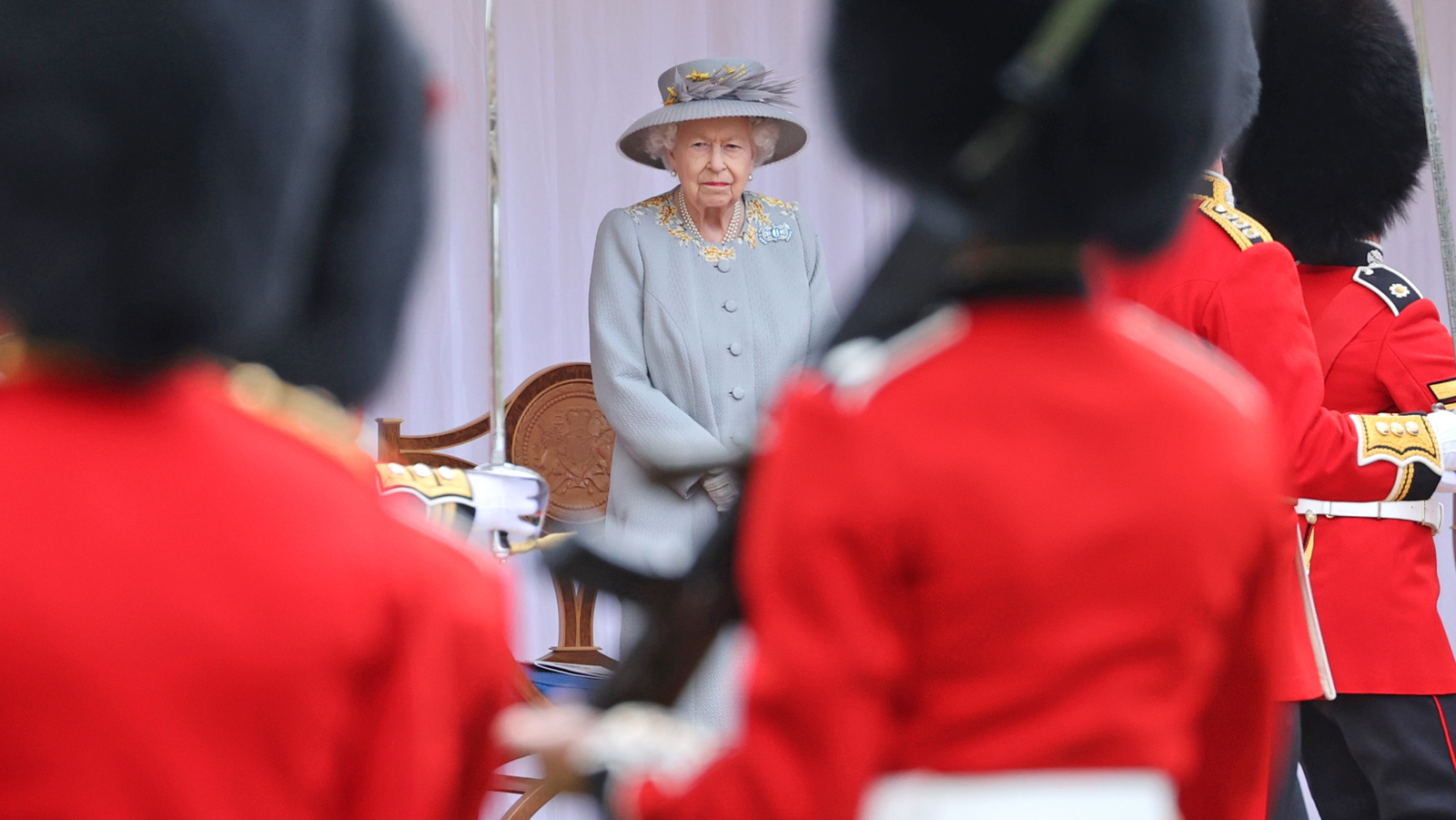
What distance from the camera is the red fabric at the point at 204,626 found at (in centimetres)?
87

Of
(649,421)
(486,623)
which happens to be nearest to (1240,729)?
(486,623)

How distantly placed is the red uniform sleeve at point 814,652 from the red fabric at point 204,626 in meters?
0.17

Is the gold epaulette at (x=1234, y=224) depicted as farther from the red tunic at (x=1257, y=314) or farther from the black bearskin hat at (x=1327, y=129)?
the black bearskin hat at (x=1327, y=129)

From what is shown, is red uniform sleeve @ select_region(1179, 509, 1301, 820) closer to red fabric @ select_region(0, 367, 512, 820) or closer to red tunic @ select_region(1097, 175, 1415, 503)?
red fabric @ select_region(0, 367, 512, 820)

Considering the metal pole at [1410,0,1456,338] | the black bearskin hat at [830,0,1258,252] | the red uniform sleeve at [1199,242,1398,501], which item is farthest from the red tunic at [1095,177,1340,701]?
the black bearskin hat at [830,0,1258,252]

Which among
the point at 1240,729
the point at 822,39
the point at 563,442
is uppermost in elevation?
the point at 822,39

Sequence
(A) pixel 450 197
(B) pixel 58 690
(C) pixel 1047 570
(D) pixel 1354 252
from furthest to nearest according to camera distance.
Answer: (A) pixel 450 197 → (D) pixel 1354 252 → (C) pixel 1047 570 → (B) pixel 58 690

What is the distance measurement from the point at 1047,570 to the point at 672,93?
2505 millimetres

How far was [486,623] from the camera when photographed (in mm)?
1004

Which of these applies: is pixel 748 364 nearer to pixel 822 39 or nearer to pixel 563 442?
pixel 563 442

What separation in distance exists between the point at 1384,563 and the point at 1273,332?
0.56 m

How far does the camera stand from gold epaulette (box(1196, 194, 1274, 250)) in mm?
2182

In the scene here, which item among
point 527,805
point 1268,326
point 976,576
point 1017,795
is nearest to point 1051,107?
point 976,576

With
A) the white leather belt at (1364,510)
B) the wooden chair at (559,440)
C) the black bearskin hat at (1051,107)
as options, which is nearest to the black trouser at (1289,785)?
the white leather belt at (1364,510)
